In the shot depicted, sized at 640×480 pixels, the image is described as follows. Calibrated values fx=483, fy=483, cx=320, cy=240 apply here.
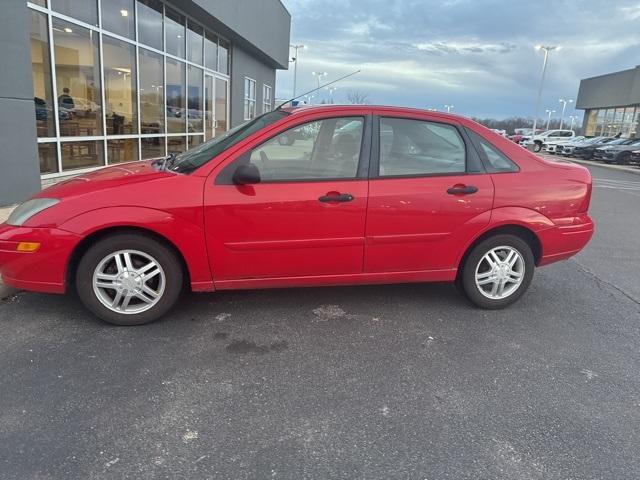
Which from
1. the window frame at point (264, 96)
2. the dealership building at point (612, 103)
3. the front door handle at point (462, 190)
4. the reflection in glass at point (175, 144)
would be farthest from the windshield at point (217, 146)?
the dealership building at point (612, 103)

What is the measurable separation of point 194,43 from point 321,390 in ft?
45.6

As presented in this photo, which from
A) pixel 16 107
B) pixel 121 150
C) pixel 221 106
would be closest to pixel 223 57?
pixel 221 106

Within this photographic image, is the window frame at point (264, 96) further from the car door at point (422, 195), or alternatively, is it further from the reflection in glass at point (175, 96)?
the car door at point (422, 195)

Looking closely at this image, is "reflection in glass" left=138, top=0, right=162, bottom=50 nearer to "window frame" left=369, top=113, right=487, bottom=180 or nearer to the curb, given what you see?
the curb

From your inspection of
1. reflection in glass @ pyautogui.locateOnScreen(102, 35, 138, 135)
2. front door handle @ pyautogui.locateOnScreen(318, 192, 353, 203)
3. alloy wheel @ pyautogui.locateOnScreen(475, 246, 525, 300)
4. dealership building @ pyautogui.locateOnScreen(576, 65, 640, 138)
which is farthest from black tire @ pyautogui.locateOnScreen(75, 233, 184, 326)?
dealership building @ pyautogui.locateOnScreen(576, 65, 640, 138)

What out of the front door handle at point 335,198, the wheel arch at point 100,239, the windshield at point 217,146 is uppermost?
the windshield at point 217,146

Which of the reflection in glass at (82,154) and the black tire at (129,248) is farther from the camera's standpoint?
the reflection in glass at (82,154)

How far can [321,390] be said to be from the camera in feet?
9.59

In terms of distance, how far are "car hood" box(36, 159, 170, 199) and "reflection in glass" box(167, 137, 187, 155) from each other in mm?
9311

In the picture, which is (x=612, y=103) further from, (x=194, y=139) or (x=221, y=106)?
(x=194, y=139)

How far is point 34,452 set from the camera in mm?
2295

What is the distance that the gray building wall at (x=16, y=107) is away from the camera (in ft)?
20.7

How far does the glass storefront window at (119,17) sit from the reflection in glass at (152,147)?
2365mm

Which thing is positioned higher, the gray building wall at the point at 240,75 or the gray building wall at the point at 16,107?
the gray building wall at the point at 240,75
